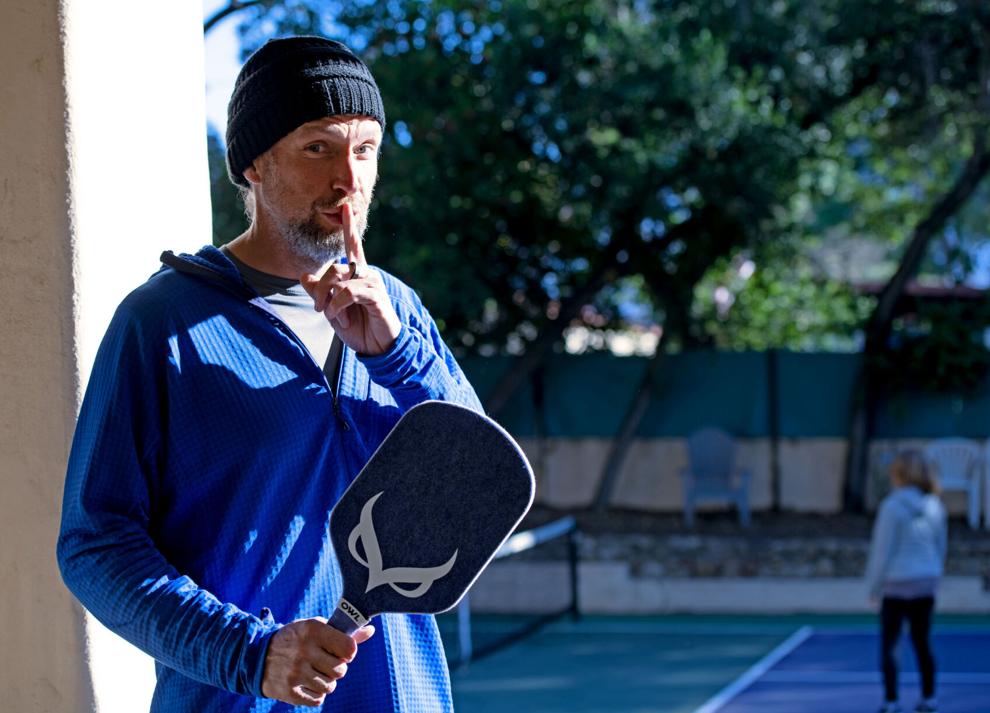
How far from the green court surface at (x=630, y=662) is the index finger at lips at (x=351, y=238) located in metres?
7.49

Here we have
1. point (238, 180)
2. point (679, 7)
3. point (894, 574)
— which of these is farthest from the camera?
point (679, 7)

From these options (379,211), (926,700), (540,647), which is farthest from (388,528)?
(379,211)

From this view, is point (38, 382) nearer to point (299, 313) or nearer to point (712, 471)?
point (299, 313)

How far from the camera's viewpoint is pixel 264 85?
1.77 m

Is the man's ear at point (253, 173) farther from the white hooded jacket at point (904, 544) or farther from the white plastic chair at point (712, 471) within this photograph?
the white plastic chair at point (712, 471)

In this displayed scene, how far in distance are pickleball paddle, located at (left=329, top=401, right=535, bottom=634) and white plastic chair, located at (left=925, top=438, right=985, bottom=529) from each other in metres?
12.6

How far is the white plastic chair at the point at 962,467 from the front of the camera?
13359 millimetres

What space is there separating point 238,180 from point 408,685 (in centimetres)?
72

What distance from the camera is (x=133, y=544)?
1.55m

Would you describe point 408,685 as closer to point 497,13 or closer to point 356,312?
point 356,312

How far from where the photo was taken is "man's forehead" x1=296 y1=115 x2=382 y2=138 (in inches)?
68.6

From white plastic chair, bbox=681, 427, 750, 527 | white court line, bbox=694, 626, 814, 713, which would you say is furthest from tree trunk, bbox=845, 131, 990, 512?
white court line, bbox=694, 626, 814, 713

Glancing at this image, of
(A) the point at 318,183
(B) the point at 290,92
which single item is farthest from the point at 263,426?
(B) the point at 290,92

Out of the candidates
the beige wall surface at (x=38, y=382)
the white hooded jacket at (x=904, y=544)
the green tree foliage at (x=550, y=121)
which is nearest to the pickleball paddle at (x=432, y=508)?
the beige wall surface at (x=38, y=382)
